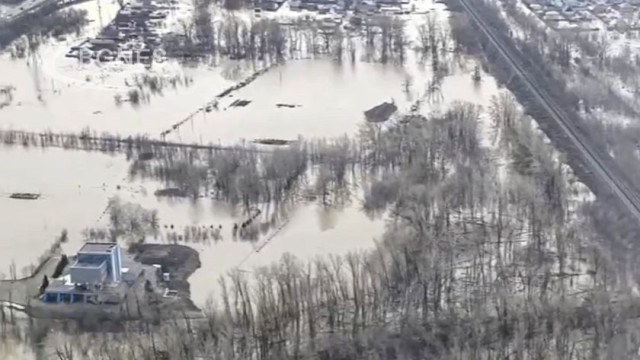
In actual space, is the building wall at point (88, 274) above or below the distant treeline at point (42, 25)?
below

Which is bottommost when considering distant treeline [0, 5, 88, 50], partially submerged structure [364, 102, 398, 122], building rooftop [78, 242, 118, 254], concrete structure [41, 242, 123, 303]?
concrete structure [41, 242, 123, 303]

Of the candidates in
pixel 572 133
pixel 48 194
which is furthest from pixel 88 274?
pixel 572 133

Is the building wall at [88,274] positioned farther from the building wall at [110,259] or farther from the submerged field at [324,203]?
Answer: the submerged field at [324,203]

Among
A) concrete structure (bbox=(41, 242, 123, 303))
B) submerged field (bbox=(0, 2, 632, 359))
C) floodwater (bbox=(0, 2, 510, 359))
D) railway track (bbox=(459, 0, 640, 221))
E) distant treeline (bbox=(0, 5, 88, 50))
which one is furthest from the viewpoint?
distant treeline (bbox=(0, 5, 88, 50))

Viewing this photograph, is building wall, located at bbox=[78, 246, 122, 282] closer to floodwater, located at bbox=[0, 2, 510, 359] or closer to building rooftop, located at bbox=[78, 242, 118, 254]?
building rooftop, located at bbox=[78, 242, 118, 254]

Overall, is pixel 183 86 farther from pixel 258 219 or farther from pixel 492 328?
pixel 492 328

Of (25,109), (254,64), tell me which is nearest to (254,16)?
(254,64)

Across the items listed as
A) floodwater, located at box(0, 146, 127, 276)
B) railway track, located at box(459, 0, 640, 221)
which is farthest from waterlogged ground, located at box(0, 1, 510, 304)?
railway track, located at box(459, 0, 640, 221)

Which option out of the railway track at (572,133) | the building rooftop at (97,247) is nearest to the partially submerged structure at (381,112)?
the railway track at (572,133)
